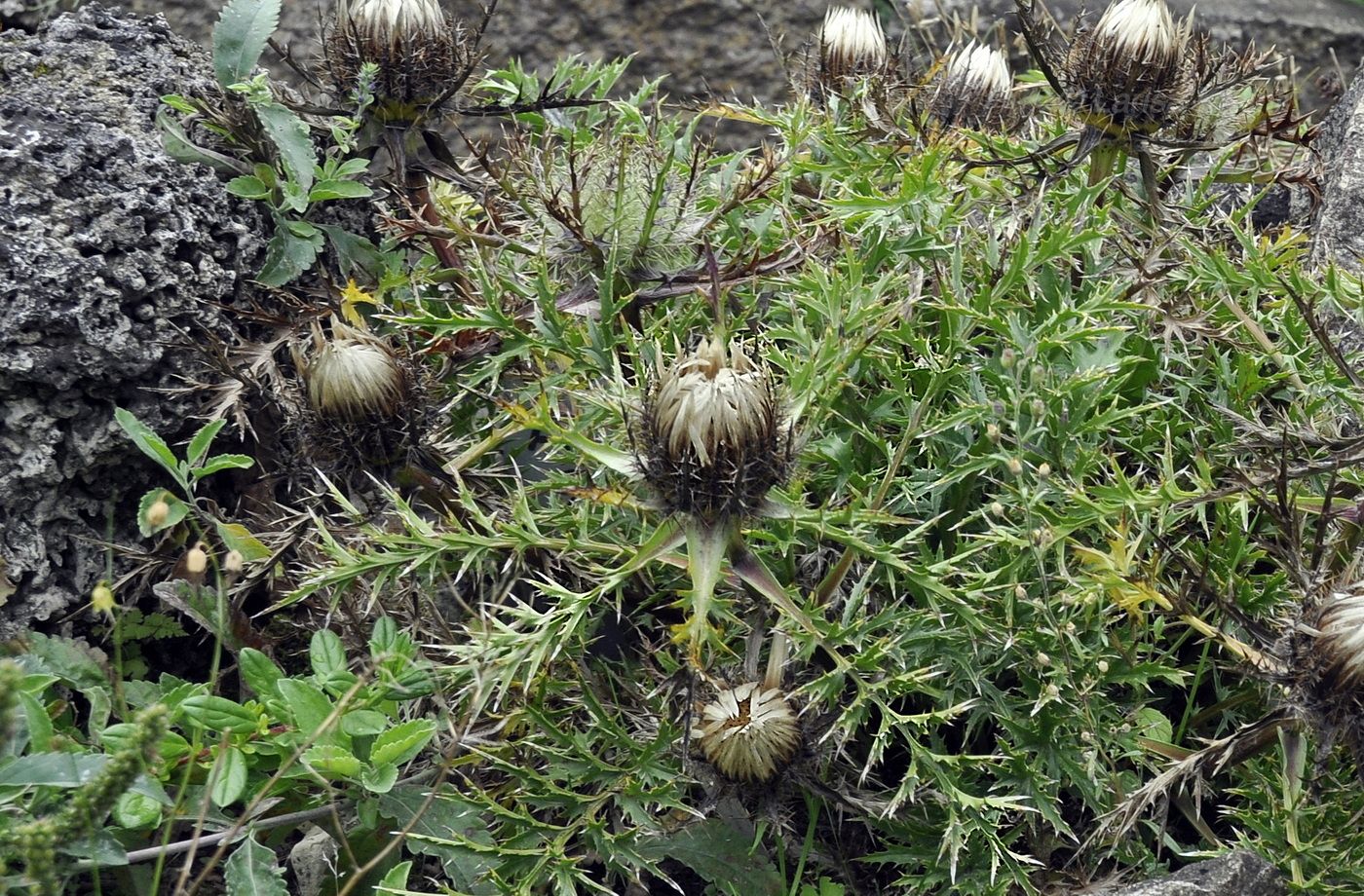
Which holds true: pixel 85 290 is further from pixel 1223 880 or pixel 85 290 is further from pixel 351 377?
pixel 1223 880

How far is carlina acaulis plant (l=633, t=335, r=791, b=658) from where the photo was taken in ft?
6.45

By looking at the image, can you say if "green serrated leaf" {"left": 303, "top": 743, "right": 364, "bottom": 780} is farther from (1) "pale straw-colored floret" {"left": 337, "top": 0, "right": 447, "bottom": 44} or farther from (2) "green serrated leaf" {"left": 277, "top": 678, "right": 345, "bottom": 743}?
(1) "pale straw-colored floret" {"left": 337, "top": 0, "right": 447, "bottom": 44}

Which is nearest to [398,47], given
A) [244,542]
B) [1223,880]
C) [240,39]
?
[240,39]

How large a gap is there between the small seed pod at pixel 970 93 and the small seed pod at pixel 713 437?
160 cm

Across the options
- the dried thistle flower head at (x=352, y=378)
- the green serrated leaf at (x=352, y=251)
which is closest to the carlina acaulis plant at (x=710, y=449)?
the dried thistle flower head at (x=352, y=378)

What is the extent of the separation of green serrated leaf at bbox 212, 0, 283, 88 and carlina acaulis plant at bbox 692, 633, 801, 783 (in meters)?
1.94

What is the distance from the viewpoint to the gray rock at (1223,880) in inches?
81.8

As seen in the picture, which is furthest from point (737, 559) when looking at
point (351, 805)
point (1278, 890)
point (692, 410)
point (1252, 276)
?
point (1252, 276)

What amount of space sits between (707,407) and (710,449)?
0.07 meters

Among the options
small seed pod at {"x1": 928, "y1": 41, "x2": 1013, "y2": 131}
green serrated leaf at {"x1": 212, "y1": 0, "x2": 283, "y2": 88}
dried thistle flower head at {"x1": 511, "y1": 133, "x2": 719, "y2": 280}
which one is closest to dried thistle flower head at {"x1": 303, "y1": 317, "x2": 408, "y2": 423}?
dried thistle flower head at {"x1": 511, "y1": 133, "x2": 719, "y2": 280}

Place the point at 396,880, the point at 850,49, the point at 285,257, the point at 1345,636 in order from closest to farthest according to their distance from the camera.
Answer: the point at 1345,636, the point at 396,880, the point at 285,257, the point at 850,49

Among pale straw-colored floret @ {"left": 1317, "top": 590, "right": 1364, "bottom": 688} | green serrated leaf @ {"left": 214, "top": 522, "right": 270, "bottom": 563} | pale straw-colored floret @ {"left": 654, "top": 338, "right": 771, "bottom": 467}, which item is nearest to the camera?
pale straw-colored floret @ {"left": 1317, "top": 590, "right": 1364, "bottom": 688}

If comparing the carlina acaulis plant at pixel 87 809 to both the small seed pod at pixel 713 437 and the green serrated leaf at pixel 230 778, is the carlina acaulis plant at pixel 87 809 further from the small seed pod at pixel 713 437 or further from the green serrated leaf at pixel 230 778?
the small seed pod at pixel 713 437

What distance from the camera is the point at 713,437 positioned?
197cm
